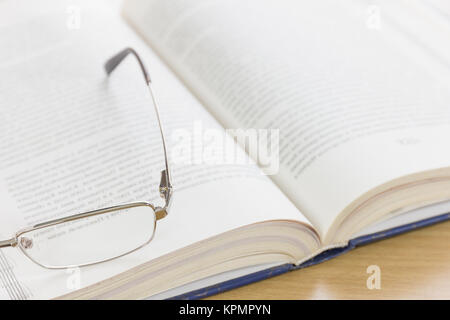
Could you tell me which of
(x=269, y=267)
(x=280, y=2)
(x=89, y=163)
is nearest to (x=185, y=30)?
(x=280, y=2)

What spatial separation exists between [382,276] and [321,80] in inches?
10.1

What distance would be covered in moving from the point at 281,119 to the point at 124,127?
0.61ft

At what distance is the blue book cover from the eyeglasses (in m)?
0.08

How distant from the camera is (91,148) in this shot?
2.01 feet

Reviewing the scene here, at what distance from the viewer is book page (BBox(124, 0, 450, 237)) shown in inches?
22.4

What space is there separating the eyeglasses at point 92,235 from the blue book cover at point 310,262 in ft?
0.25

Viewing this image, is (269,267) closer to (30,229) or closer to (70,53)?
(30,229)

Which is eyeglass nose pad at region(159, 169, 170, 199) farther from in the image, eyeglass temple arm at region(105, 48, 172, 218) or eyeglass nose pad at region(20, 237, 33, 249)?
eyeglass nose pad at region(20, 237, 33, 249)

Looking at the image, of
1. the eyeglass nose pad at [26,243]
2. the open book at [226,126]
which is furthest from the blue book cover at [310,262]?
the eyeglass nose pad at [26,243]

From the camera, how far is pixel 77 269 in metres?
0.48
